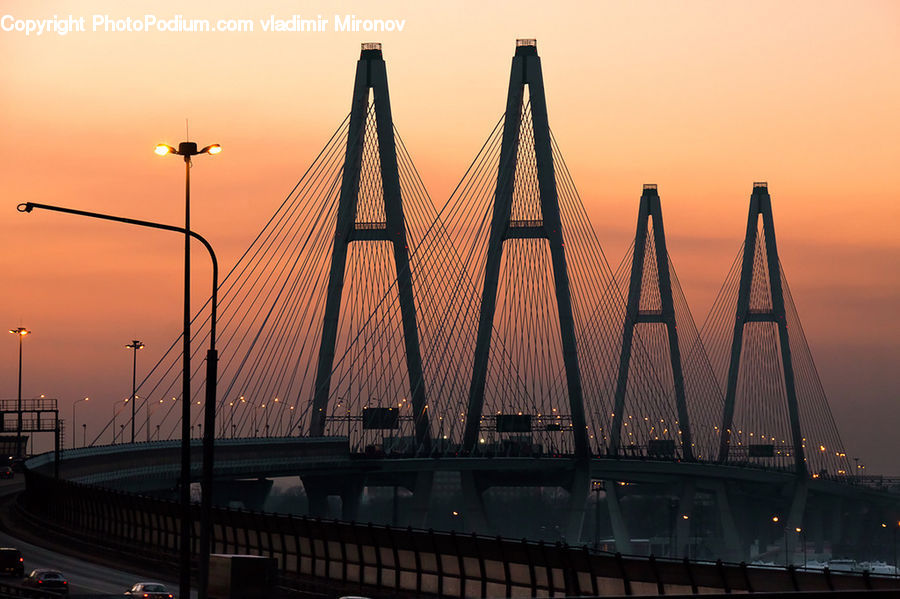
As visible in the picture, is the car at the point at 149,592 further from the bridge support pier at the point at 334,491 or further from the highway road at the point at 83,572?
the bridge support pier at the point at 334,491

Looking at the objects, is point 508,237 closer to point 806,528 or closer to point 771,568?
point 771,568

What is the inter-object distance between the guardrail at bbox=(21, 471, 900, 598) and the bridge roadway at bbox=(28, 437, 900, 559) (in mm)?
35192

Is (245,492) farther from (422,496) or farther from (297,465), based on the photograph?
(422,496)

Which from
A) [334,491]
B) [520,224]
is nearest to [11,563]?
[520,224]

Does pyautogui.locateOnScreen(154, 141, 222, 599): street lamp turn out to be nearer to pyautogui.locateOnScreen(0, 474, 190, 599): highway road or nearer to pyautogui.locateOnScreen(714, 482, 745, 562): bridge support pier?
pyautogui.locateOnScreen(0, 474, 190, 599): highway road

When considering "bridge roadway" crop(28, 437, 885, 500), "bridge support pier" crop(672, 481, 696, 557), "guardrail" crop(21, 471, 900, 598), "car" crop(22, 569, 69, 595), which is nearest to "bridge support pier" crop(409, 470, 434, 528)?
"bridge roadway" crop(28, 437, 885, 500)

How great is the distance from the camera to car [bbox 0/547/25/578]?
45812 millimetres

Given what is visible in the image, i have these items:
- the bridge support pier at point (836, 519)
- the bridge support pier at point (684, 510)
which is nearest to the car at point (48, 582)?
the bridge support pier at point (684, 510)

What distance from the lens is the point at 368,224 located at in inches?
3423

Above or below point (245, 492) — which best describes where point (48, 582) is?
above

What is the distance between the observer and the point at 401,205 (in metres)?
86.0

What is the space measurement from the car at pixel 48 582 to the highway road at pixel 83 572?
1.38 feet

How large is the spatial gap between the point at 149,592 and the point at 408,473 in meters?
73.1

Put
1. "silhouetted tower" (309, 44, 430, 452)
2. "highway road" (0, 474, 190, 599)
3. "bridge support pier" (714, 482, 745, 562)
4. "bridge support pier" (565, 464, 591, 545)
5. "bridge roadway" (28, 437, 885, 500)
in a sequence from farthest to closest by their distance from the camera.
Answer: "bridge support pier" (714, 482, 745, 562) → "bridge support pier" (565, 464, 591, 545) → "bridge roadway" (28, 437, 885, 500) → "silhouetted tower" (309, 44, 430, 452) → "highway road" (0, 474, 190, 599)
